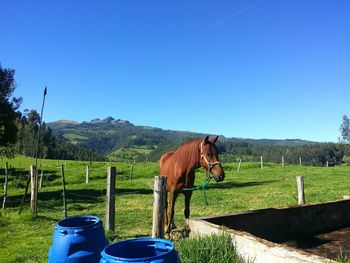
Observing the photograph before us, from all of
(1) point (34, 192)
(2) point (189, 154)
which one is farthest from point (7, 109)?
(2) point (189, 154)

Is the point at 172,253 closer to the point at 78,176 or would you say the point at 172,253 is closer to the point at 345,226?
the point at 345,226

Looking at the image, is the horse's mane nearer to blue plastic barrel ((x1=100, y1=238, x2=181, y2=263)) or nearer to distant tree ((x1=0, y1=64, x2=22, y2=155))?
blue plastic barrel ((x1=100, y1=238, x2=181, y2=263))

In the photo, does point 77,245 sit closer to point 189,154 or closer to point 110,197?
point 189,154

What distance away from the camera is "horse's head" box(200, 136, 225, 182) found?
870cm

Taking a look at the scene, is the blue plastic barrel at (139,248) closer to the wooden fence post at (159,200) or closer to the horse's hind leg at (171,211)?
the wooden fence post at (159,200)

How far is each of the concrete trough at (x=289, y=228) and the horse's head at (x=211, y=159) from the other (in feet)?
3.71

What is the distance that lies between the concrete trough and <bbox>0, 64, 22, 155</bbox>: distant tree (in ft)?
76.8

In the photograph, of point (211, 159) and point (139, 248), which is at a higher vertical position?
point (211, 159)

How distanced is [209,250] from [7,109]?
27052 millimetres

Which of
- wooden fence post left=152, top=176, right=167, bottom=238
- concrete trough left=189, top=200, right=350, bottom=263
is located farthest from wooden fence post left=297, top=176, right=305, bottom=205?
wooden fence post left=152, top=176, right=167, bottom=238

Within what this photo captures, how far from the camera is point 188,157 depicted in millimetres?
9562

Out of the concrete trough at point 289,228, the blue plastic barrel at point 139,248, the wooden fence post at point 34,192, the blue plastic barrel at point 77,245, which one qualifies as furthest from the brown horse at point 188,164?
the wooden fence post at point 34,192

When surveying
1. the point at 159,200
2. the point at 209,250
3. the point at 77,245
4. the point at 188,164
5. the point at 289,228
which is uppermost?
the point at 188,164

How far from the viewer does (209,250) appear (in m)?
5.84
